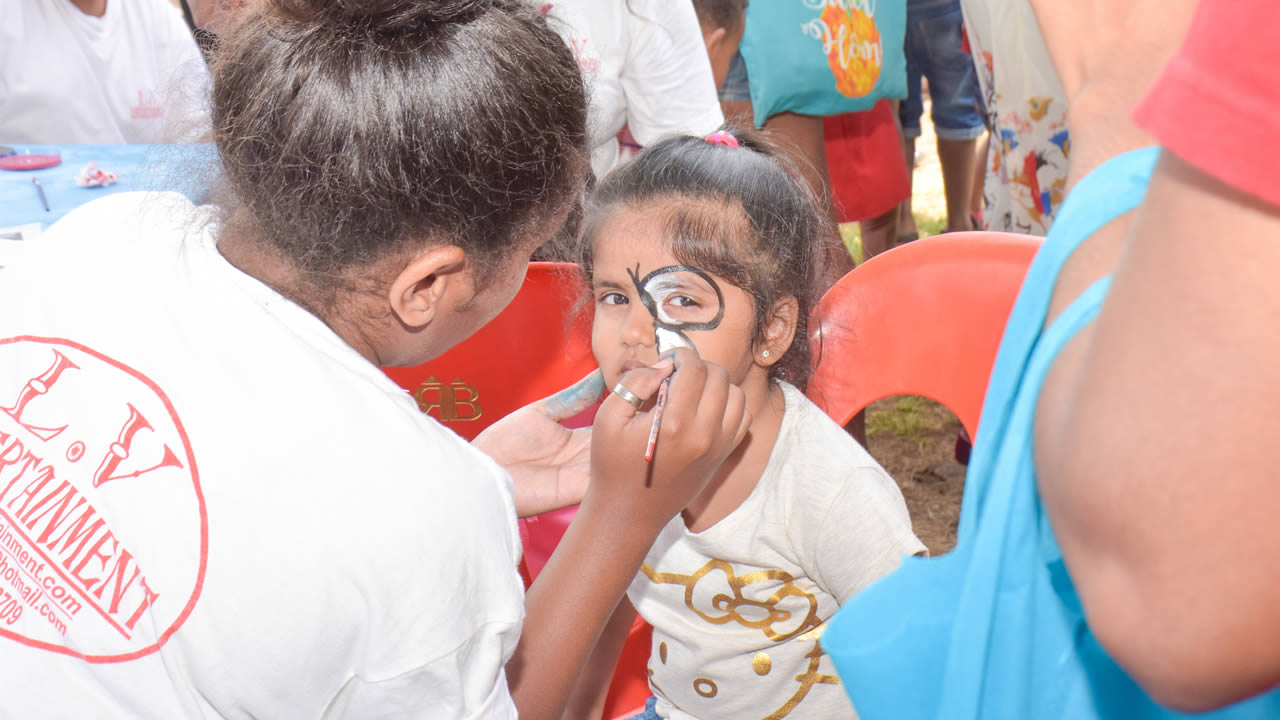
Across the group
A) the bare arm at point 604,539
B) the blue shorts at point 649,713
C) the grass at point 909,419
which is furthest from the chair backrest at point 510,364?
the grass at point 909,419

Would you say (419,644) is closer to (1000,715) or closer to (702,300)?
(1000,715)

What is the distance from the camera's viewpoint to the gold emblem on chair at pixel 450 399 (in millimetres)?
1387

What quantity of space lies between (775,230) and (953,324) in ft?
0.86

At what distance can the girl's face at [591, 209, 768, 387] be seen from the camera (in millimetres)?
1079

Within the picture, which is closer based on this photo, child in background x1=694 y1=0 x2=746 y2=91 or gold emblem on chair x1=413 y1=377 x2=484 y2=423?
gold emblem on chair x1=413 y1=377 x2=484 y2=423

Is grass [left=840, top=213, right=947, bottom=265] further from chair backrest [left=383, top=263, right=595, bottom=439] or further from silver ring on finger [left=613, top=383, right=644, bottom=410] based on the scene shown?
silver ring on finger [left=613, top=383, right=644, bottom=410]

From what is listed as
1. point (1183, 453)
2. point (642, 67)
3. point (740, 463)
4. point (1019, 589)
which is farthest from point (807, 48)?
point (1183, 453)

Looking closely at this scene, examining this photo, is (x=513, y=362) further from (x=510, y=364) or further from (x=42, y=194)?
(x=42, y=194)

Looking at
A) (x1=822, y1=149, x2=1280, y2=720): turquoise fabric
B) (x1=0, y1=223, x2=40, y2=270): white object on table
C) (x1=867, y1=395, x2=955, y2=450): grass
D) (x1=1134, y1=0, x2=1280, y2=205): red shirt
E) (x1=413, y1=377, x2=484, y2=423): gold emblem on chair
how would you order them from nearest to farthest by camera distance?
(x1=1134, y1=0, x2=1280, y2=205): red shirt, (x1=822, y1=149, x2=1280, y2=720): turquoise fabric, (x1=0, y1=223, x2=40, y2=270): white object on table, (x1=413, y1=377, x2=484, y2=423): gold emblem on chair, (x1=867, y1=395, x2=955, y2=450): grass

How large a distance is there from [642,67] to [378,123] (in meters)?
1.18

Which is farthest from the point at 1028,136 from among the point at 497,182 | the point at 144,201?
the point at 144,201

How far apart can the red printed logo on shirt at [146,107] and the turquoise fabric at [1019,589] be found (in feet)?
6.70

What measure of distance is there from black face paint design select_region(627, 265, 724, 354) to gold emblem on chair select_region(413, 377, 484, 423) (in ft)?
1.33

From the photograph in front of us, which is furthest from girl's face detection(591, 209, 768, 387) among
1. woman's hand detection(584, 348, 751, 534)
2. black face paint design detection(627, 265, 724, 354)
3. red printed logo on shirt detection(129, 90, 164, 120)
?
red printed logo on shirt detection(129, 90, 164, 120)
